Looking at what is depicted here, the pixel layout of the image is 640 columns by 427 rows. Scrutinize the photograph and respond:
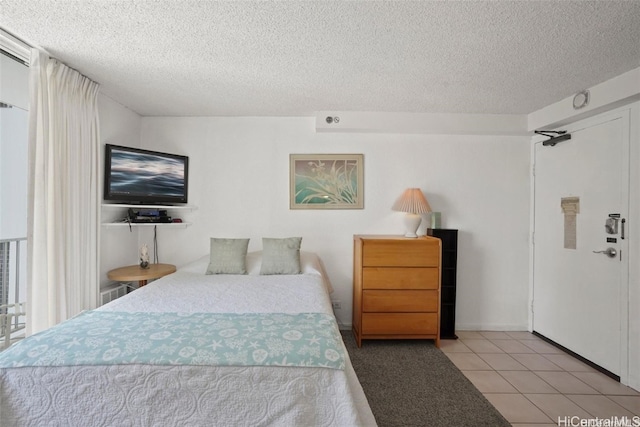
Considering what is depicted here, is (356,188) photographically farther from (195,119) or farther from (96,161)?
(96,161)

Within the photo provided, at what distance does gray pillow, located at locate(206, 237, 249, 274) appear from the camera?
2.60 metres

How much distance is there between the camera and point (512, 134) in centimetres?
316

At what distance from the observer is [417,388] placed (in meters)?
2.09

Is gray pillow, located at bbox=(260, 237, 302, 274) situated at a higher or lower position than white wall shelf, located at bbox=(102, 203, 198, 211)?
lower

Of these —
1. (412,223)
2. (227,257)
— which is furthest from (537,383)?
(227,257)

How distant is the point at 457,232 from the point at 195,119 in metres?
3.14

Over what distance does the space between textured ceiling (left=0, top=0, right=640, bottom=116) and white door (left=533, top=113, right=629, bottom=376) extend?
56 centimetres

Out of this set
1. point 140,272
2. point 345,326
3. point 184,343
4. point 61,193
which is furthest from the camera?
point 345,326

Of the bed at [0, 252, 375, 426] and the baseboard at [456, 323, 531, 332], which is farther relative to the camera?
the baseboard at [456, 323, 531, 332]

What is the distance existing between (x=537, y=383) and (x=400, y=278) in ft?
4.14

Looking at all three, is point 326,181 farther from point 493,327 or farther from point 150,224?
point 493,327

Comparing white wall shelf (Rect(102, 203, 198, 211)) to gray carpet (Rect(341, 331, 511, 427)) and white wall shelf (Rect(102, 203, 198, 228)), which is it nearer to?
white wall shelf (Rect(102, 203, 198, 228))

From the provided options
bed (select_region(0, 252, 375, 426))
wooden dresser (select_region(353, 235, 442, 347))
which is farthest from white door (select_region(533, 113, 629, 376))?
bed (select_region(0, 252, 375, 426))

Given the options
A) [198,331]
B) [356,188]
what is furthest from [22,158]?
[356,188]
